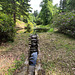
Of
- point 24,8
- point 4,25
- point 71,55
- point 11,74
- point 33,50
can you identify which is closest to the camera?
point 11,74

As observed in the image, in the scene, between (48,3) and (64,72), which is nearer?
(64,72)

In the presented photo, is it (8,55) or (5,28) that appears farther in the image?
(5,28)

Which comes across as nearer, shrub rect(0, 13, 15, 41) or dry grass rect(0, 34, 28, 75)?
dry grass rect(0, 34, 28, 75)

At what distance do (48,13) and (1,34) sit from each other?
18.3 metres

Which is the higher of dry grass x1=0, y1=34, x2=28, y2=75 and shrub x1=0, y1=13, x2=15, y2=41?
shrub x1=0, y1=13, x2=15, y2=41

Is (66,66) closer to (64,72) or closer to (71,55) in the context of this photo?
(64,72)

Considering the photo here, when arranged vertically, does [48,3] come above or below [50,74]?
above

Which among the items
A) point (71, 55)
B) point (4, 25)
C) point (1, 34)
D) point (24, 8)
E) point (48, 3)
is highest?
point (48, 3)

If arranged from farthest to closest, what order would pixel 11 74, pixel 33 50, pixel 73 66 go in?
pixel 33 50 < pixel 73 66 < pixel 11 74

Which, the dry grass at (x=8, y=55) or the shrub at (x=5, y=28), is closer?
the dry grass at (x=8, y=55)

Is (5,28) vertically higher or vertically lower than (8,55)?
higher

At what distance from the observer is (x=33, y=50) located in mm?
4199

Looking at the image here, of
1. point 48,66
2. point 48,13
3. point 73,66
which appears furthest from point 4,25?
point 48,13

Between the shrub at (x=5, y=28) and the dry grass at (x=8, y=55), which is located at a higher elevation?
the shrub at (x=5, y=28)
